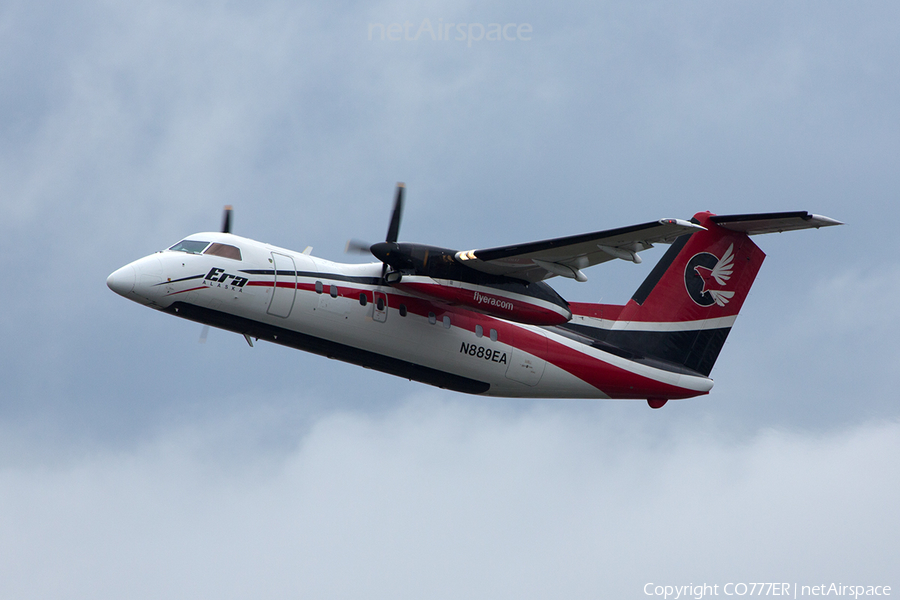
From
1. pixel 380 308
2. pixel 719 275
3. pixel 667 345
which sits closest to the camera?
pixel 380 308

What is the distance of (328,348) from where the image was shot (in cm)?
1870

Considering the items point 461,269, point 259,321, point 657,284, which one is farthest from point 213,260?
point 657,284

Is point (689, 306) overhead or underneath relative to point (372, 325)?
overhead

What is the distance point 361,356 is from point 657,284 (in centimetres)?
899

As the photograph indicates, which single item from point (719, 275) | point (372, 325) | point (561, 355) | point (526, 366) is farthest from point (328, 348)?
point (719, 275)

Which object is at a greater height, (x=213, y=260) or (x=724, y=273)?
(x=724, y=273)

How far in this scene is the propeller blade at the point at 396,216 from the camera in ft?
61.0

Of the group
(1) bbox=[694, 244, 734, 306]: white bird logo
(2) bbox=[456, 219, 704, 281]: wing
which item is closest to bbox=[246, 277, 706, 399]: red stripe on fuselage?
(2) bbox=[456, 219, 704, 281]: wing

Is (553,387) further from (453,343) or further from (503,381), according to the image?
(453,343)

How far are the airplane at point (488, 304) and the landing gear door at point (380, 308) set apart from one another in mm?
28

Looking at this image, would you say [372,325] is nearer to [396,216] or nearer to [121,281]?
[396,216]

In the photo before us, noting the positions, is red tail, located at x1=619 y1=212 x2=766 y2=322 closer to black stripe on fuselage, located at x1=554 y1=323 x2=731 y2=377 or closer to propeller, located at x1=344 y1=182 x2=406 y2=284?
black stripe on fuselage, located at x1=554 y1=323 x2=731 y2=377

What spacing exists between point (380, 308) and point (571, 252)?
14.3 ft

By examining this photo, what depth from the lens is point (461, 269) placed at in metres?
18.7
